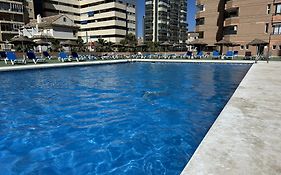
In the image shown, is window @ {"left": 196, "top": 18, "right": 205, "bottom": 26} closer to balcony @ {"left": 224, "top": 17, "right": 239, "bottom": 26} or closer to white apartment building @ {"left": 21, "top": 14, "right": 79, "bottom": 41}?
balcony @ {"left": 224, "top": 17, "right": 239, "bottom": 26}

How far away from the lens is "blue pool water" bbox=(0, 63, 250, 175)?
177 inches

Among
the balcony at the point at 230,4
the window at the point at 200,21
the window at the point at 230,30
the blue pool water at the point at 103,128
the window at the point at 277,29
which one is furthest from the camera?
the window at the point at 200,21

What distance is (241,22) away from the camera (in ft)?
131

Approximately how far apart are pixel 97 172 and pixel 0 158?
2232 millimetres

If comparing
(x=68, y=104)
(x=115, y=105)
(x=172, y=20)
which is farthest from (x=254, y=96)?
(x=172, y=20)

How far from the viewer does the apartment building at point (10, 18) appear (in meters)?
50.2

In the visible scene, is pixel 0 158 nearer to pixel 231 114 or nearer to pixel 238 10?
pixel 231 114

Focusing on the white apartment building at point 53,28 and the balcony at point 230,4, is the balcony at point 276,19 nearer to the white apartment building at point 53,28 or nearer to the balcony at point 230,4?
the balcony at point 230,4

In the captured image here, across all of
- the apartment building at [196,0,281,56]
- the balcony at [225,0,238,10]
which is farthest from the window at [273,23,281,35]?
the balcony at [225,0,238,10]

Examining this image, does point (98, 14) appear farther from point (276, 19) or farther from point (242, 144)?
point (242, 144)

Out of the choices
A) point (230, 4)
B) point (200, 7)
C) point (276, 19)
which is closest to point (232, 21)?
point (230, 4)

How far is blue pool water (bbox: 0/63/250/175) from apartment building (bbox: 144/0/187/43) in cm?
9146

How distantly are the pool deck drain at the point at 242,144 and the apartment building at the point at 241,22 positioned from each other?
33442mm

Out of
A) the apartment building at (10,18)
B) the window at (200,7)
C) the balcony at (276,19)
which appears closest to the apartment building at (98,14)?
the apartment building at (10,18)
